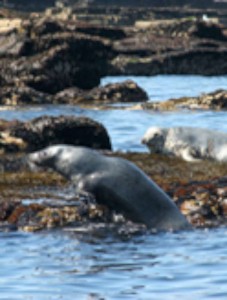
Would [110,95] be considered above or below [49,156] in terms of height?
below

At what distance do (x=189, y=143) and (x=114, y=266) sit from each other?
9.28m

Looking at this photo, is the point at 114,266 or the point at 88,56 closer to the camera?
the point at 114,266

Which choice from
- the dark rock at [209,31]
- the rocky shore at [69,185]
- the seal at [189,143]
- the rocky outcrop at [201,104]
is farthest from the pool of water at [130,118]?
the dark rock at [209,31]

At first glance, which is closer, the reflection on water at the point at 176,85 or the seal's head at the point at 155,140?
the seal's head at the point at 155,140

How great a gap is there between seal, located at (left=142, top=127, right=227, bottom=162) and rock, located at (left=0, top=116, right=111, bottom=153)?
1139 millimetres

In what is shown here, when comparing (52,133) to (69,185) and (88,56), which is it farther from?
(88,56)

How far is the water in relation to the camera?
899 cm

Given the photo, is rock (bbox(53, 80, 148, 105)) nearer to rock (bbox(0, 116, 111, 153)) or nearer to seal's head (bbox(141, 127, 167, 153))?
seal's head (bbox(141, 127, 167, 153))

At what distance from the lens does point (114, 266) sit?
32.9 ft

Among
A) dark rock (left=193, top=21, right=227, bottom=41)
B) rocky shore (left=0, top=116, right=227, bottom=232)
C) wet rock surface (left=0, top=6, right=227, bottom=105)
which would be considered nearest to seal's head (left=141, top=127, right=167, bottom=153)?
rocky shore (left=0, top=116, right=227, bottom=232)

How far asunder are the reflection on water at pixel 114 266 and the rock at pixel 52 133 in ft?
20.8

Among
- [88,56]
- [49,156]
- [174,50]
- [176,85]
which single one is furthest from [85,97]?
[174,50]

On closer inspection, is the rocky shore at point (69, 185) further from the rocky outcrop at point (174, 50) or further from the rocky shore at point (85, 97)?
the rocky outcrop at point (174, 50)

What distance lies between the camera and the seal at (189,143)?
18.5 metres
